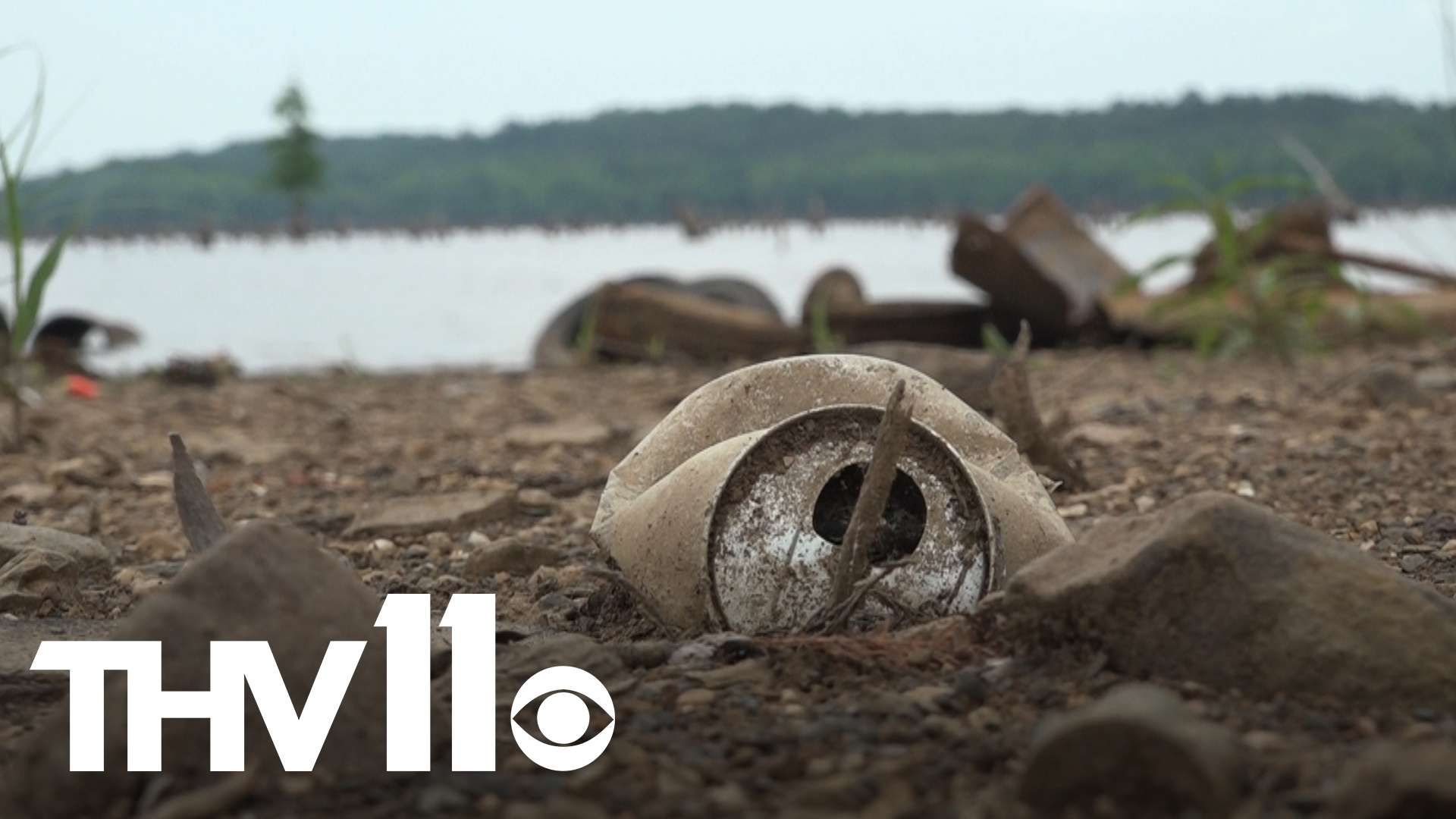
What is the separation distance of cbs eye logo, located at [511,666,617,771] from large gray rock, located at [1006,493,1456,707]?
613mm

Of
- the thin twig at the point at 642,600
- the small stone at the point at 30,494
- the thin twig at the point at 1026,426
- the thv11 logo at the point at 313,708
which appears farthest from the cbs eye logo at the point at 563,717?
the small stone at the point at 30,494

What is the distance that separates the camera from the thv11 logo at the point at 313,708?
187 centimetres

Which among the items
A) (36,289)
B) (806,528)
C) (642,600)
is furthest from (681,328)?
(806,528)

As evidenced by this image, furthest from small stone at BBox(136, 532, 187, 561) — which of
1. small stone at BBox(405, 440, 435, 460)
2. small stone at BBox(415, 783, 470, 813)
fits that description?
small stone at BBox(415, 783, 470, 813)

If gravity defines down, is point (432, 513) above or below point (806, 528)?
below

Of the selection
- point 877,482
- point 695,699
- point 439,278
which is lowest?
point 439,278

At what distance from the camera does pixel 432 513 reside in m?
4.12

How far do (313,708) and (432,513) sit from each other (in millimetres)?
2183

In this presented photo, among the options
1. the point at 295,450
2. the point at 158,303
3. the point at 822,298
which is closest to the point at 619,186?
the point at 158,303

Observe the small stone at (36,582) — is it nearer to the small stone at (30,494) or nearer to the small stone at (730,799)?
the small stone at (30,494)

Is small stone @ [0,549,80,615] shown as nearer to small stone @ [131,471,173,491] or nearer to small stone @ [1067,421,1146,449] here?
small stone @ [131,471,173,491]

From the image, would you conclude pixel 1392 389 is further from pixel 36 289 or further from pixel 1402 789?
pixel 36 289

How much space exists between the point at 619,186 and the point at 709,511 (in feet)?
131

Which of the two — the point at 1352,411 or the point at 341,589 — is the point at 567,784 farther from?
the point at 1352,411
